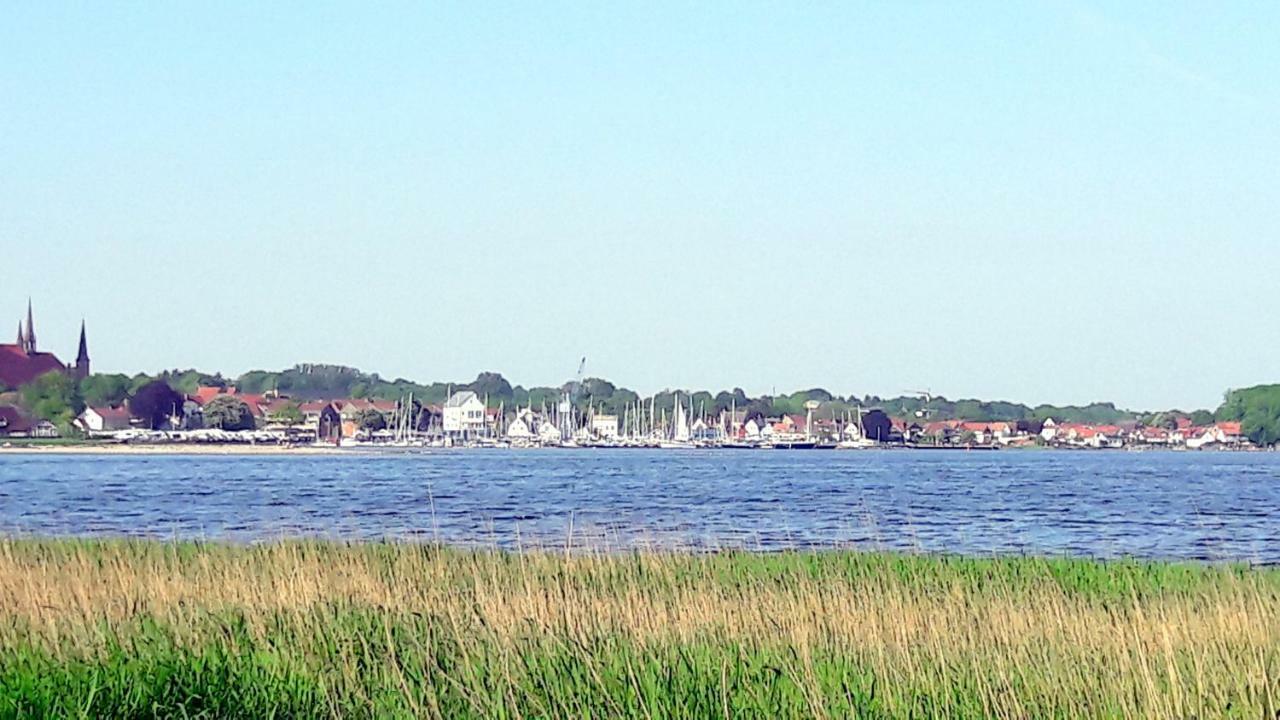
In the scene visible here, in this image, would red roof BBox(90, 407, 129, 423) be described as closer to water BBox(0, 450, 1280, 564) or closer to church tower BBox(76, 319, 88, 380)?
church tower BBox(76, 319, 88, 380)

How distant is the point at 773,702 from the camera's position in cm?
1152

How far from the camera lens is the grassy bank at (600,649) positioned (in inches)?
451

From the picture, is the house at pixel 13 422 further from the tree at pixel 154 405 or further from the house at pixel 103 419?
the tree at pixel 154 405

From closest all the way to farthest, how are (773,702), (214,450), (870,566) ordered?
1. (773,702)
2. (870,566)
3. (214,450)

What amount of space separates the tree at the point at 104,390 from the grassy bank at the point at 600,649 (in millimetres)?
164811

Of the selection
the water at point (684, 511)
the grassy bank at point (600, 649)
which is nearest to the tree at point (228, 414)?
the water at point (684, 511)

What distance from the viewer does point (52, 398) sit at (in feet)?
546

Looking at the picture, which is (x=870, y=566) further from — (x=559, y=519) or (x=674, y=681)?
(x=559, y=519)

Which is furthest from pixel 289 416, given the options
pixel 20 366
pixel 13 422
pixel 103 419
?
pixel 13 422

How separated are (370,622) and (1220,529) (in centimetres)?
3394

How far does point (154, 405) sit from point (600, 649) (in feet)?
581

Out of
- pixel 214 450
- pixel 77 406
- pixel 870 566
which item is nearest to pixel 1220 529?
pixel 870 566

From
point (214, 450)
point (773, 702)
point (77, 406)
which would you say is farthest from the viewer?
point (77, 406)

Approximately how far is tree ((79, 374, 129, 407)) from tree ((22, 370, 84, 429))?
632cm
